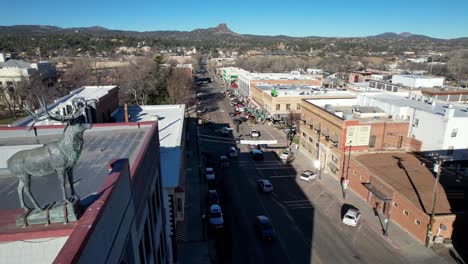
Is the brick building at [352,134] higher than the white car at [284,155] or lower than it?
higher

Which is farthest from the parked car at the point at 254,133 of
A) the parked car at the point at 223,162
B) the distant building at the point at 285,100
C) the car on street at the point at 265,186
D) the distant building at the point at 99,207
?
the distant building at the point at 99,207

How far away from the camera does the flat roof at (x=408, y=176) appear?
20.8 meters

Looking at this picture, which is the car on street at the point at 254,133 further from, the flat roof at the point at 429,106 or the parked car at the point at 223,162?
the flat roof at the point at 429,106

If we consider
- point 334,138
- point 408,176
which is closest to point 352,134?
point 334,138

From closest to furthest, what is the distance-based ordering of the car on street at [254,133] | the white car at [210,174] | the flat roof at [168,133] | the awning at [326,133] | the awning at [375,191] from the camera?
the flat roof at [168,133] → the awning at [375,191] → the white car at [210,174] → the awning at [326,133] → the car on street at [254,133]

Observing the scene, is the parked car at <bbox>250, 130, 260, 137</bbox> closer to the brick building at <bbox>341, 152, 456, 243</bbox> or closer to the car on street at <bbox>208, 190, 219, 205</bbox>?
the brick building at <bbox>341, 152, 456, 243</bbox>

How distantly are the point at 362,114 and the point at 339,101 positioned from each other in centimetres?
725

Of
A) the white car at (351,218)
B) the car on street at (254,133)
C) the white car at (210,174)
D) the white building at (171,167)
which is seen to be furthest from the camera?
the car on street at (254,133)

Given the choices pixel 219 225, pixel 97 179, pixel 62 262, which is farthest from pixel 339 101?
pixel 62 262

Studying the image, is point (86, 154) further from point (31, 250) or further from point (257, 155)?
point (257, 155)

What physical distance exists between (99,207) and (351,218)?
67.0 feet

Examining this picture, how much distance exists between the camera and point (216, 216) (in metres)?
22.0

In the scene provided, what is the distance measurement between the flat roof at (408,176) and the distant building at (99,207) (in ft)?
57.7

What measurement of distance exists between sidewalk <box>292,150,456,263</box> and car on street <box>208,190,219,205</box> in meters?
10.6
